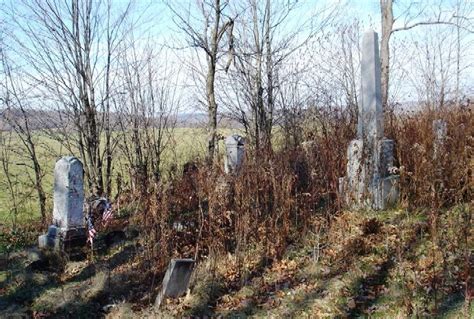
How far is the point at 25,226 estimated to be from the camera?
7.32 metres

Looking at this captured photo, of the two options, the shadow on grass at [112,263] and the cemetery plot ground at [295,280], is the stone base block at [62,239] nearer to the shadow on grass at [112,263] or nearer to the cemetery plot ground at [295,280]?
the cemetery plot ground at [295,280]

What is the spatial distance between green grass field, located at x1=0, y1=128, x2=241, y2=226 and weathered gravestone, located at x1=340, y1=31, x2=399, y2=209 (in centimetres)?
329

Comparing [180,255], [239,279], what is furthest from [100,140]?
[239,279]

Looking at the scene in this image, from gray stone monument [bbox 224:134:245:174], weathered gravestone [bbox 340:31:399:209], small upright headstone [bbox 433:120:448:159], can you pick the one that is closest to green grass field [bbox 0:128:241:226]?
gray stone monument [bbox 224:134:245:174]

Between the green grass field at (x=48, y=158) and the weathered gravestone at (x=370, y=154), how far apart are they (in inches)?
130

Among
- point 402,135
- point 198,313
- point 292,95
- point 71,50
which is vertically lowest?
point 198,313

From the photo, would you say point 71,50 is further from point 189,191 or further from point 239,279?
point 239,279

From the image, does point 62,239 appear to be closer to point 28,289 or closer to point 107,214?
point 107,214

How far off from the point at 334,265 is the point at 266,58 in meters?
6.49

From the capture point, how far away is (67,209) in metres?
6.34

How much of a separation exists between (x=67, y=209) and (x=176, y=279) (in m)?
2.53

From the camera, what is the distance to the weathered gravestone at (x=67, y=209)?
20.7ft

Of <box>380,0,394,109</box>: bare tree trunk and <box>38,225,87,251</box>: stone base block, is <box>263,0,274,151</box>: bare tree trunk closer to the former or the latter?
<box>380,0,394,109</box>: bare tree trunk

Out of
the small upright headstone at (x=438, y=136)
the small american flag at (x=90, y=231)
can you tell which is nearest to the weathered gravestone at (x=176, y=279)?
the small american flag at (x=90, y=231)
